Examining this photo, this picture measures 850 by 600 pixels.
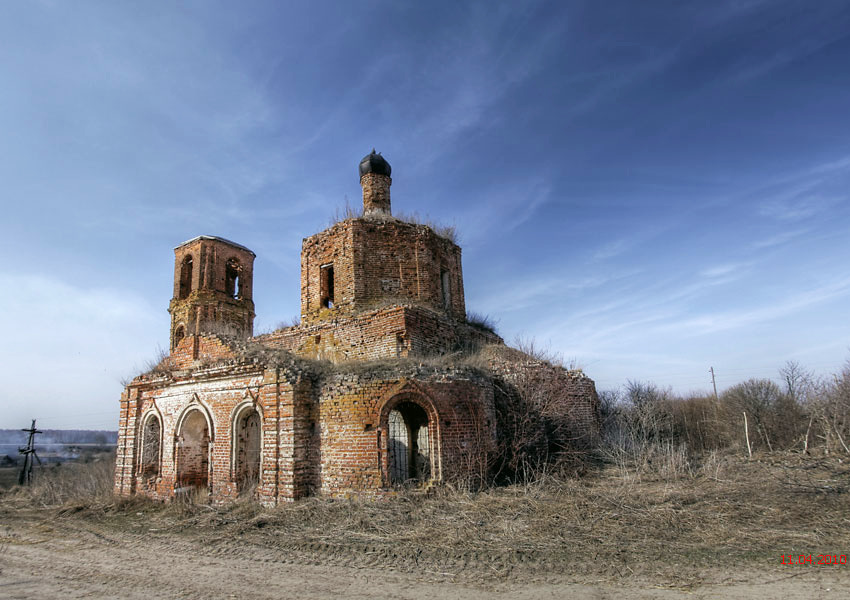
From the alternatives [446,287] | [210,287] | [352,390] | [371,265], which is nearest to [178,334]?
[210,287]

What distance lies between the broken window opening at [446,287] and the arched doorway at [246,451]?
7062mm

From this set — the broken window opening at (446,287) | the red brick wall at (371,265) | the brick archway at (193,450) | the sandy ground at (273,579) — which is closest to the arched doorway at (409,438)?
the sandy ground at (273,579)

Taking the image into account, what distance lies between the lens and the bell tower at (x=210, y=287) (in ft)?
77.5

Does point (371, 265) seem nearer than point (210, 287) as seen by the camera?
Yes

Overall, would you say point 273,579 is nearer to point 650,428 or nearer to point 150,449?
point 150,449

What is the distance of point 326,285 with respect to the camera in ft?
50.8

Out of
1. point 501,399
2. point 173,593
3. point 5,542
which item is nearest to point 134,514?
point 5,542

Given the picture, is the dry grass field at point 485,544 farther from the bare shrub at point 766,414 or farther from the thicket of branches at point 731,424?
the bare shrub at point 766,414

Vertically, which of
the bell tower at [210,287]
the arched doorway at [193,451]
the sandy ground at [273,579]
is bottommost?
the sandy ground at [273,579]

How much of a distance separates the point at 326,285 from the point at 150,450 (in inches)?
258

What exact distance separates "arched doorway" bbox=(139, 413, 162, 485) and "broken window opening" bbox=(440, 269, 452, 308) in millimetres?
8965

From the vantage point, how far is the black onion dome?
55.2 ft

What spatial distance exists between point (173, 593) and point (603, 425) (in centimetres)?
1255

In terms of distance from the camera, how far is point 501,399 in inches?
479
